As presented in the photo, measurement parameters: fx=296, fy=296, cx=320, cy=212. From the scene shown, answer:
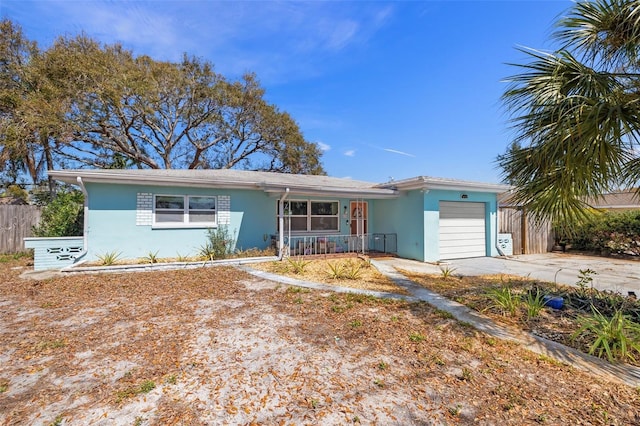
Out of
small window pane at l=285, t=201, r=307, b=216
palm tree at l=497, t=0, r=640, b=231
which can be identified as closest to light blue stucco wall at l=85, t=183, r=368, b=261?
small window pane at l=285, t=201, r=307, b=216

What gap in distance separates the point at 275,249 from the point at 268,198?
6.78 feet

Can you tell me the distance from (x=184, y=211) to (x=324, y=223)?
553 centimetres

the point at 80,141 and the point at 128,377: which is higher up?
the point at 80,141

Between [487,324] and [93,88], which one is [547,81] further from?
[93,88]

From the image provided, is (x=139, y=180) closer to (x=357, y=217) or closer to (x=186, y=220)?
(x=186, y=220)

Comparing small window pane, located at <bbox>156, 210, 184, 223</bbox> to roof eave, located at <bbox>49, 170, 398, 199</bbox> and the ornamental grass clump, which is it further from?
the ornamental grass clump

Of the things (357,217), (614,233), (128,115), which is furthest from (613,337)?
(128,115)

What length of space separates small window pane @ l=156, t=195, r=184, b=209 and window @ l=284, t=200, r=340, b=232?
12.7ft

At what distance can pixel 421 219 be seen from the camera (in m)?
11.2

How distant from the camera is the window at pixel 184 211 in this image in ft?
33.7

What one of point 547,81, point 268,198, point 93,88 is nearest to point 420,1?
point 547,81

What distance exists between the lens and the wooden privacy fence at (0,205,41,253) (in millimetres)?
11539

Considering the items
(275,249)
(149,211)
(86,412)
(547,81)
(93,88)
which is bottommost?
(86,412)

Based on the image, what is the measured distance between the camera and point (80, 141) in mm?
19047
